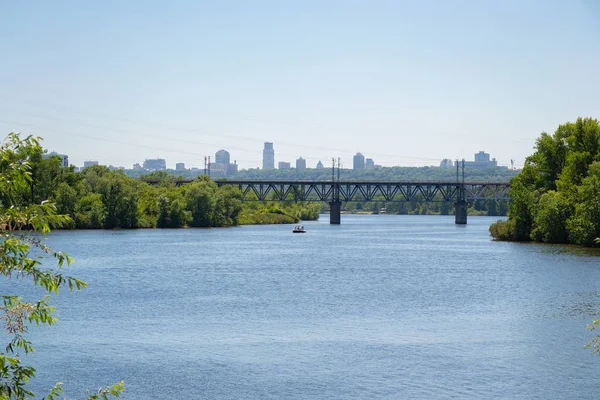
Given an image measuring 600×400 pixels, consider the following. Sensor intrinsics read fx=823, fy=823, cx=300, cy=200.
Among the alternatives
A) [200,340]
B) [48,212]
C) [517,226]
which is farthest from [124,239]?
[48,212]

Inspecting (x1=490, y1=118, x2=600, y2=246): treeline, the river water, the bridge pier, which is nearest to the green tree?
the bridge pier

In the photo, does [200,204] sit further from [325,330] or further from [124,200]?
[325,330]

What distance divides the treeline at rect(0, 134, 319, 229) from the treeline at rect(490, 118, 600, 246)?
62834 millimetres

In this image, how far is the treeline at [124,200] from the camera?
456 feet

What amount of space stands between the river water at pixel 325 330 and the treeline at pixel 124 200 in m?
59.5

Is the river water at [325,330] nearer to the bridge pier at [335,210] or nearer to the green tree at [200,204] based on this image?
the green tree at [200,204]

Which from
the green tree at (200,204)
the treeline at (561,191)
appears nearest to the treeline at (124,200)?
the green tree at (200,204)

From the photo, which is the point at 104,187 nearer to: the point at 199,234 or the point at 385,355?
the point at 199,234

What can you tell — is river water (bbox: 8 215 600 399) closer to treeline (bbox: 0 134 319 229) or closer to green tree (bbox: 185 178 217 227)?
treeline (bbox: 0 134 319 229)

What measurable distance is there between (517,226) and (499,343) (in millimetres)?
77409

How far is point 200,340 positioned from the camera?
39250 millimetres

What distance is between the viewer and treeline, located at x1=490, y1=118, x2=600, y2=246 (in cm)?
9412

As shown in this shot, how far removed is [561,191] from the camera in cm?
10206

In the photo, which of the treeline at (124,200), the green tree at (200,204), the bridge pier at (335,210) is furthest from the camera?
the bridge pier at (335,210)
